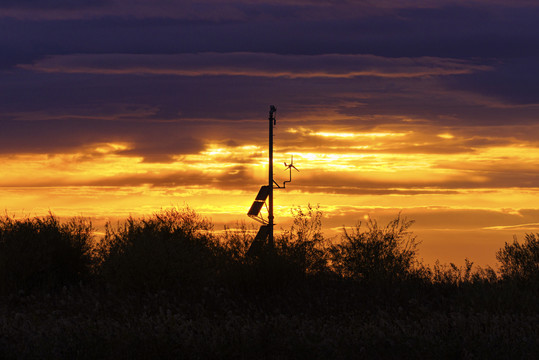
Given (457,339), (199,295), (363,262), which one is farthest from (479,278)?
(457,339)

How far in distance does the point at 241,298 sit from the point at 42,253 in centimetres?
758

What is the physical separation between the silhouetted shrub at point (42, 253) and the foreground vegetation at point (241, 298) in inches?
1.6

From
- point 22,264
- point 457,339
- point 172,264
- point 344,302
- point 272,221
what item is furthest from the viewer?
point 272,221

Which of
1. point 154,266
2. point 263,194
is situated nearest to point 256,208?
point 263,194

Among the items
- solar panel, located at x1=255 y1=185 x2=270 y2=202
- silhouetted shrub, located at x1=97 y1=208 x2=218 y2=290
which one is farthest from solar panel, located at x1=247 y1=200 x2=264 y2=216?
silhouetted shrub, located at x1=97 y1=208 x2=218 y2=290

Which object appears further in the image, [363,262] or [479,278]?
[363,262]

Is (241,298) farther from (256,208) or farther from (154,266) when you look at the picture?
(256,208)

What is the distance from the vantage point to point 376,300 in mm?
20641

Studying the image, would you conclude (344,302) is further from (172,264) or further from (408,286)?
(172,264)

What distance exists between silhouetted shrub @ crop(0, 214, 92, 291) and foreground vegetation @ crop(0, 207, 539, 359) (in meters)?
0.04

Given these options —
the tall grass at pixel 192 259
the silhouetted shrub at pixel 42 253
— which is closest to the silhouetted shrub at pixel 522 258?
the tall grass at pixel 192 259

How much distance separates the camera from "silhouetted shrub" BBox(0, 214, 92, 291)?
2377 centimetres

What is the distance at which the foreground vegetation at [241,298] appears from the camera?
1227 cm

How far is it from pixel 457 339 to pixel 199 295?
10.6 meters
